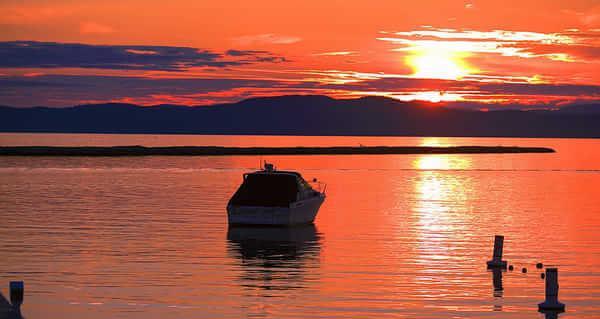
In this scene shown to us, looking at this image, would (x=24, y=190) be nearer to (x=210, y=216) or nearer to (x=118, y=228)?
(x=210, y=216)

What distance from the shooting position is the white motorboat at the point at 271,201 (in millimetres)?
37125

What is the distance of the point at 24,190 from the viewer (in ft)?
197

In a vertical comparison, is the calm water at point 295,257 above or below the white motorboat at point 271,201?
below

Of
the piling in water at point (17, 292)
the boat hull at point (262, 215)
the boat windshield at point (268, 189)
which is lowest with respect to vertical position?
the piling in water at point (17, 292)

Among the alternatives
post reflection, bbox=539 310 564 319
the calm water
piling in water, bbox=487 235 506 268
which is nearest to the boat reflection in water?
the calm water

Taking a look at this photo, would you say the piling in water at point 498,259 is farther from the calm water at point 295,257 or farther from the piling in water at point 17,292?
the piling in water at point 17,292

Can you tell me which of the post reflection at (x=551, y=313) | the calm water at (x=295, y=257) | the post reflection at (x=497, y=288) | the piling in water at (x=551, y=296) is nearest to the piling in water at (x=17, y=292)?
the calm water at (x=295, y=257)

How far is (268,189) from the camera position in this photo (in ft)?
126

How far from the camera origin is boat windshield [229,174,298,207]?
3809cm

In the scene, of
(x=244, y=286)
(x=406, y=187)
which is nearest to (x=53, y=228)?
(x=244, y=286)

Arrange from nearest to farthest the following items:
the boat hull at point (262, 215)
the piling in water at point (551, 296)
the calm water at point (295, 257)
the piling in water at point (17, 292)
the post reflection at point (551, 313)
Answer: the piling in water at point (17, 292)
the post reflection at point (551, 313)
the piling in water at point (551, 296)
the calm water at point (295, 257)
the boat hull at point (262, 215)

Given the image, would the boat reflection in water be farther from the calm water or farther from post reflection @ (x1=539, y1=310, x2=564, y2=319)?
post reflection @ (x1=539, y1=310, x2=564, y2=319)

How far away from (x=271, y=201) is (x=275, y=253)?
7.42 meters

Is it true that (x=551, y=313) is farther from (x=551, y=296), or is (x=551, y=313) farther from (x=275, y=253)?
(x=275, y=253)
